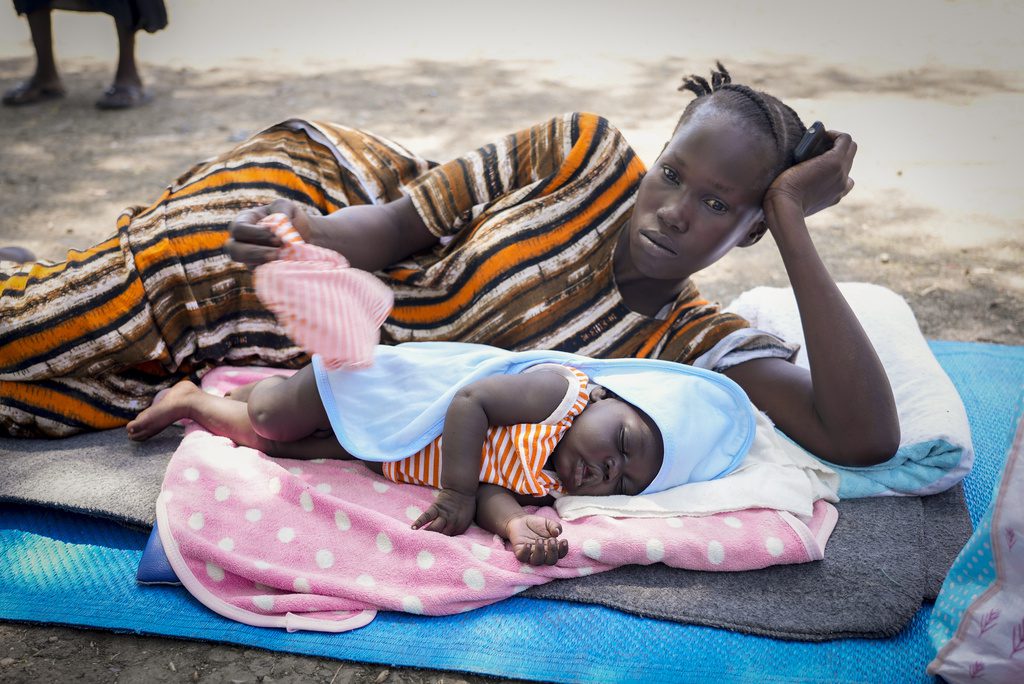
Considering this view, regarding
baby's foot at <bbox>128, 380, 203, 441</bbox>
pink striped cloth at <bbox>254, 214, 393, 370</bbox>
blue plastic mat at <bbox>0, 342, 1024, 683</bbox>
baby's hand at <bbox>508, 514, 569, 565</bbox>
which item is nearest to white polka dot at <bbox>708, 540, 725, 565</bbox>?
blue plastic mat at <bbox>0, 342, 1024, 683</bbox>

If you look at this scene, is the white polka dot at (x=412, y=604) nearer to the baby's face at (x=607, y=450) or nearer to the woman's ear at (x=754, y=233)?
the baby's face at (x=607, y=450)

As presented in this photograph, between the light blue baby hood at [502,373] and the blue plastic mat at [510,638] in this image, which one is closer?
the blue plastic mat at [510,638]

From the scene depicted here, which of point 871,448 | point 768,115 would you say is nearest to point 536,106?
point 768,115

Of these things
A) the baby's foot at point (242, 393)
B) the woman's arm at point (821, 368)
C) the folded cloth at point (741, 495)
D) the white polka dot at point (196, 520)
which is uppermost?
the woman's arm at point (821, 368)

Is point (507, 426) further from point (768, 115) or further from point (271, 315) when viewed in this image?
point (768, 115)

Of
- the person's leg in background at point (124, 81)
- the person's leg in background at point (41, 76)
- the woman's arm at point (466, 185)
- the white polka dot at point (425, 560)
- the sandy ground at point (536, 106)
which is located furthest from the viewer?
the person's leg in background at point (124, 81)

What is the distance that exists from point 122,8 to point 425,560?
4.96 metres

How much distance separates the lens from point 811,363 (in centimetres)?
211

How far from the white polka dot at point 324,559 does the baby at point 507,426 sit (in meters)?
0.22

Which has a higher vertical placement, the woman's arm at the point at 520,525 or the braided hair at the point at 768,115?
the braided hair at the point at 768,115

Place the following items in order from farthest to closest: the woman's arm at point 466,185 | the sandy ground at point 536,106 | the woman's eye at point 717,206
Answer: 1. the sandy ground at point 536,106
2. the woman's arm at point 466,185
3. the woman's eye at point 717,206

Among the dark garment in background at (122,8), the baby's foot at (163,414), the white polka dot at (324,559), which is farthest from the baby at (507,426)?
the dark garment in background at (122,8)

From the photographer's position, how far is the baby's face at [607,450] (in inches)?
78.5

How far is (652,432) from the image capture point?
2.04 meters
